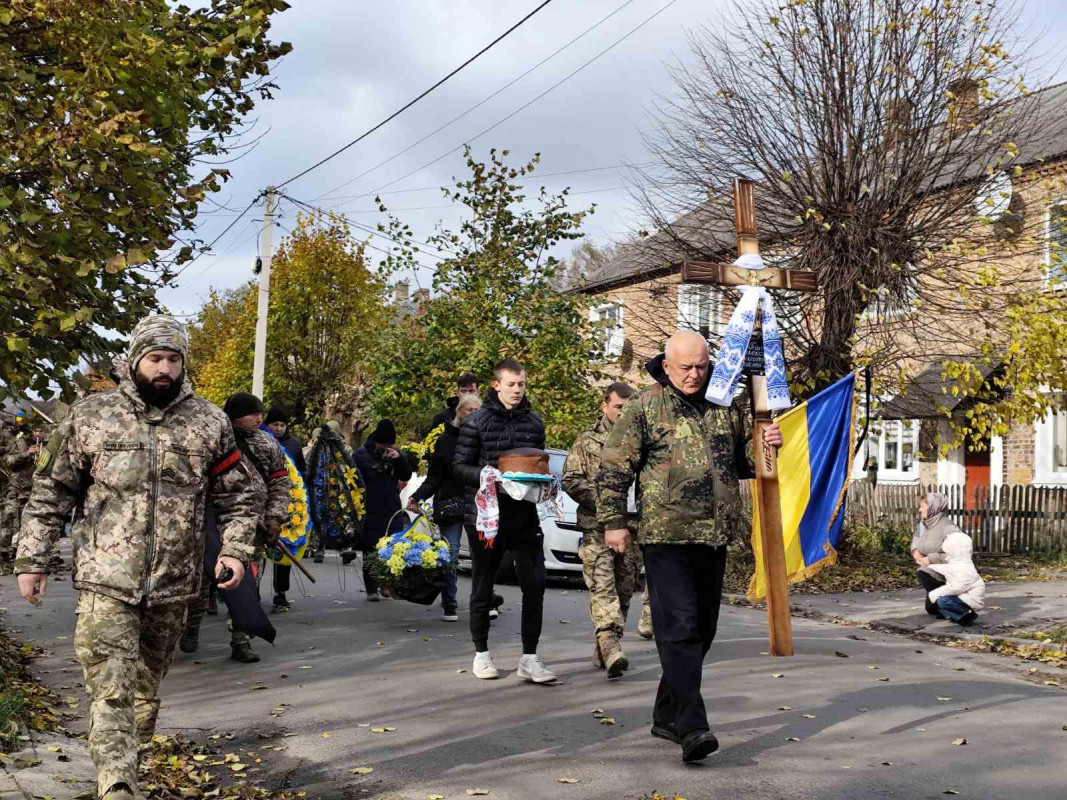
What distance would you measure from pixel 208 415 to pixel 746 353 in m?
2.92

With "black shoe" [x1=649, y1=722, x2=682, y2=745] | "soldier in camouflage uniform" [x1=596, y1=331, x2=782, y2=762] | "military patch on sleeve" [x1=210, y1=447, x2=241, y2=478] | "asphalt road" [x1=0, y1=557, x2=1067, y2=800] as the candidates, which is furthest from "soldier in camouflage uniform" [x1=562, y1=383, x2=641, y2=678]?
"military patch on sleeve" [x1=210, y1=447, x2=241, y2=478]

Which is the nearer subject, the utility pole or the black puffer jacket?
the black puffer jacket

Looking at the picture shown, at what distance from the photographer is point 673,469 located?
5.93 metres

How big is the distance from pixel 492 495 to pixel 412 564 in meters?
2.78

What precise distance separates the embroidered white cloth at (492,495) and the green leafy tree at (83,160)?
8.17 ft

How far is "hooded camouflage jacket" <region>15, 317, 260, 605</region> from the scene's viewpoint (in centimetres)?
475

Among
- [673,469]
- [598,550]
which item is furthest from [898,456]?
[673,469]

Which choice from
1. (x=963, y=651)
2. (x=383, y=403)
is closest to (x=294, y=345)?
(x=383, y=403)

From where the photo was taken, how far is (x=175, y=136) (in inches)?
326

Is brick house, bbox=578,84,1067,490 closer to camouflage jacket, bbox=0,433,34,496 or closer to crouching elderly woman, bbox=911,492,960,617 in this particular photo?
crouching elderly woman, bbox=911,492,960,617

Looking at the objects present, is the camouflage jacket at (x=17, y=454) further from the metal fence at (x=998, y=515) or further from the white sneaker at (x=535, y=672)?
the metal fence at (x=998, y=515)

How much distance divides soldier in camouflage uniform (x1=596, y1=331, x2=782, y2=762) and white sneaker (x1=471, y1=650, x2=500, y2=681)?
6.25ft

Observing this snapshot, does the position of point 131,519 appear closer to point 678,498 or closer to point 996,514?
point 678,498

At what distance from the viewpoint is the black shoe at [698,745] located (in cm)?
553
